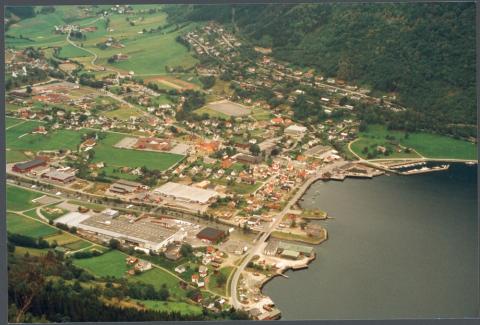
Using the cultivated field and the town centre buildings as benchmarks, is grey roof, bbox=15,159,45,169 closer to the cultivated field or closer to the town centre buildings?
the town centre buildings

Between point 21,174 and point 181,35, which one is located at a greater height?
point 181,35

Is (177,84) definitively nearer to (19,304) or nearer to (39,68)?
(39,68)

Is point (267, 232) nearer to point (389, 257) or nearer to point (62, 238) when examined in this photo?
point (389, 257)

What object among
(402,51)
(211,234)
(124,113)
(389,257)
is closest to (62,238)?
(211,234)

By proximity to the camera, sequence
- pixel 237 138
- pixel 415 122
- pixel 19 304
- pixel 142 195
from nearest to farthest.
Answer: pixel 19 304, pixel 142 195, pixel 237 138, pixel 415 122

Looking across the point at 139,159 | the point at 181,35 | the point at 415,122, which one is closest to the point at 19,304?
the point at 139,159

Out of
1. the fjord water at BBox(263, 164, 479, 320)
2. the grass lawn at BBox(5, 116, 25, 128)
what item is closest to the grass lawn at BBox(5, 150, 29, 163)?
the grass lawn at BBox(5, 116, 25, 128)

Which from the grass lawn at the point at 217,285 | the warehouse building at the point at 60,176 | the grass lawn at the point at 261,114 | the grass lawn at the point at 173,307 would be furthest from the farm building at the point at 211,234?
the grass lawn at the point at 261,114

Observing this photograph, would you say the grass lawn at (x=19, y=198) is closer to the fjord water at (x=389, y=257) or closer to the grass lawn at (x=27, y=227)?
the grass lawn at (x=27, y=227)
